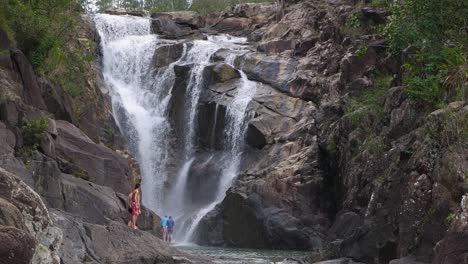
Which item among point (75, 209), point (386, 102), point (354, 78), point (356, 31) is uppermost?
point (356, 31)

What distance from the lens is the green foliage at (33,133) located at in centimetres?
2050

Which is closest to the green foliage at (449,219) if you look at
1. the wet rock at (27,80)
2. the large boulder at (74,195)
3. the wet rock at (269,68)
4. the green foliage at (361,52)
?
the large boulder at (74,195)

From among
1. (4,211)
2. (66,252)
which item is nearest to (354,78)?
(66,252)

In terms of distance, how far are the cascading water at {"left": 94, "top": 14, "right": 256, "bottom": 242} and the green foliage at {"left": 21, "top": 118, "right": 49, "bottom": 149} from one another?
52.3ft

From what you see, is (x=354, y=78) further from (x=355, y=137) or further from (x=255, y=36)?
(x=255, y=36)

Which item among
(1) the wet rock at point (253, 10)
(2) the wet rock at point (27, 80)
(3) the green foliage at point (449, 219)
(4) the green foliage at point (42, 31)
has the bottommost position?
(3) the green foliage at point (449, 219)

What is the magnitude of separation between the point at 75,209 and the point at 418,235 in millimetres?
9928

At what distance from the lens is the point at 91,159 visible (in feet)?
78.9

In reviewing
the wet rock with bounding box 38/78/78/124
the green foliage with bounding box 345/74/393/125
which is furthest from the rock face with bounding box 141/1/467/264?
the wet rock with bounding box 38/78/78/124

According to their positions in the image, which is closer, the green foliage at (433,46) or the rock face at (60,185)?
the rock face at (60,185)

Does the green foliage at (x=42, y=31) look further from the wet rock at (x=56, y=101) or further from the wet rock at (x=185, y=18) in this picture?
the wet rock at (x=185, y=18)

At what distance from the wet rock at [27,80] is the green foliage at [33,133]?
295 centimetres

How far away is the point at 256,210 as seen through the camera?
33.7 metres

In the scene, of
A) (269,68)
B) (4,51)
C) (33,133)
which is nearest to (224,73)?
(269,68)
